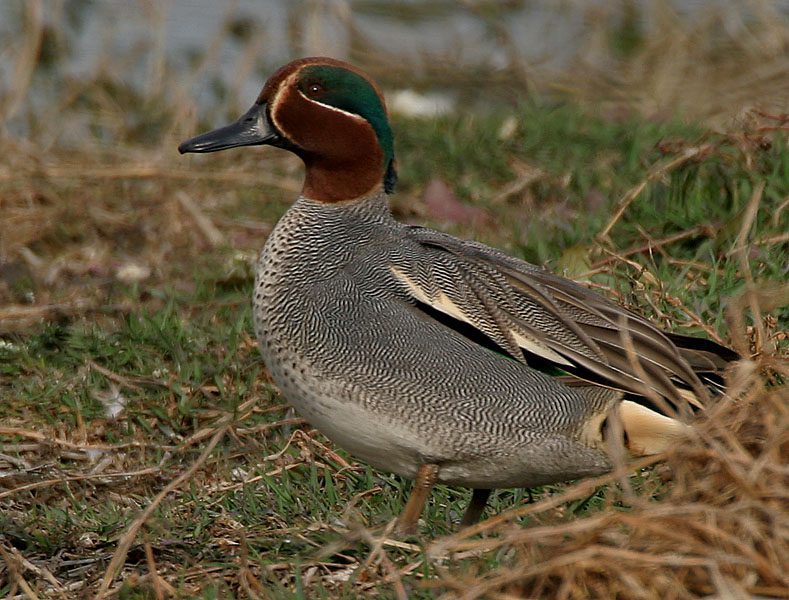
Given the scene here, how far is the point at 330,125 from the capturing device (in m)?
3.74

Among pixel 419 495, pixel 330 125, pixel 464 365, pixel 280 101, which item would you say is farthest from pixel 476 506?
pixel 280 101

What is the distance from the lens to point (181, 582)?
10.1ft

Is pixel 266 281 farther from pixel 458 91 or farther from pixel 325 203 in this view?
pixel 458 91

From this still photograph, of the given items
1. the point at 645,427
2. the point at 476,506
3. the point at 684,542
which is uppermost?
the point at 684,542

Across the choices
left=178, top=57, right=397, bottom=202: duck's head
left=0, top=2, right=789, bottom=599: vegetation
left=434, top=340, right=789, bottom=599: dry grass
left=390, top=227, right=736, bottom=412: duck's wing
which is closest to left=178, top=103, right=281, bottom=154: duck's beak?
left=178, top=57, right=397, bottom=202: duck's head

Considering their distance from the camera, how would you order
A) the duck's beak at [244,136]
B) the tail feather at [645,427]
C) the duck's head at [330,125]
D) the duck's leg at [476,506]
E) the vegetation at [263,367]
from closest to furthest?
the vegetation at [263,367] → the tail feather at [645,427] → the duck's leg at [476,506] → the duck's head at [330,125] → the duck's beak at [244,136]

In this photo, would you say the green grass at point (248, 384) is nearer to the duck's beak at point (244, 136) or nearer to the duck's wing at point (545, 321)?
the duck's wing at point (545, 321)

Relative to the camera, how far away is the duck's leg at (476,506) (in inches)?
138

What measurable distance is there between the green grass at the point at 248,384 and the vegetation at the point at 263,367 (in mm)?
10

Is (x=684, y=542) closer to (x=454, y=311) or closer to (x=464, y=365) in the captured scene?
(x=464, y=365)

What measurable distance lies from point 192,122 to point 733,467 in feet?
17.4

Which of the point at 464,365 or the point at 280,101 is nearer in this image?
the point at 464,365

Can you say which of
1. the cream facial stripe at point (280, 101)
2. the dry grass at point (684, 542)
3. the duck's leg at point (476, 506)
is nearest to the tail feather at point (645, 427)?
the duck's leg at point (476, 506)

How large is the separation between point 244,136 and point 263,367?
956 mm
